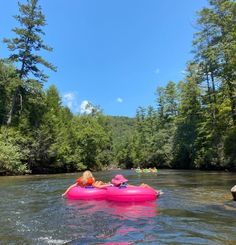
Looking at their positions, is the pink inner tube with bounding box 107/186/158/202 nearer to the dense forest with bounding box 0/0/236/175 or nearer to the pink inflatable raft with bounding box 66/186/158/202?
the pink inflatable raft with bounding box 66/186/158/202

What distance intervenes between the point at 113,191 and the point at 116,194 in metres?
0.22

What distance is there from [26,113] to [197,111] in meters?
22.1

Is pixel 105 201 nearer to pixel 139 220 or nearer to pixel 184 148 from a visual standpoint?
pixel 139 220

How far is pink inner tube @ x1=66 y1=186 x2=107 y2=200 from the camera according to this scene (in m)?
14.9

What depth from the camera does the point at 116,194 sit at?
14.2 metres

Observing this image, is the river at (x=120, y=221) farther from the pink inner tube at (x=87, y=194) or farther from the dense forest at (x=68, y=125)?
the dense forest at (x=68, y=125)

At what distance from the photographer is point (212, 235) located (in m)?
8.43

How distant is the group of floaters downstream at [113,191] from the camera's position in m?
14.0

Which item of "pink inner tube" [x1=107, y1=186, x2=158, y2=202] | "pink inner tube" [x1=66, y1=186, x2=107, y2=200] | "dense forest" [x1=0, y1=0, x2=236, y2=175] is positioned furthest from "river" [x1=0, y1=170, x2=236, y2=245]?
"dense forest" [x1=0, y1=0, x2=236, y2=175]

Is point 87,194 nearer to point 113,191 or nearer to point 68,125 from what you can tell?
point 113,191

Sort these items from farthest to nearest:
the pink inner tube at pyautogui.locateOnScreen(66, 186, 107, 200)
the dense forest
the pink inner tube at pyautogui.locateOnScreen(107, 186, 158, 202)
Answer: the dense forest → the pink inner tube at pyautogui.locateOnScreen(66, 186, 107, 200) → the pink inner tube at pyautogui.locateOnScreen(107, 186, 158, 202)

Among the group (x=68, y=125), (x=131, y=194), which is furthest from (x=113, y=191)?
(x=68, y=125)

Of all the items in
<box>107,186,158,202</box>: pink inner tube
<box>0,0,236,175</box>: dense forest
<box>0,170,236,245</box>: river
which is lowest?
<box>0,170,236,245</box>: river

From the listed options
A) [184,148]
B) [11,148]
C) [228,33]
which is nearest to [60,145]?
[11,148]
